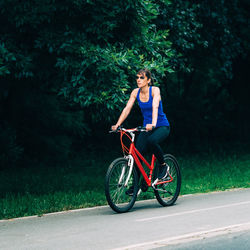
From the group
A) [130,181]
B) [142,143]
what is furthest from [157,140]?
[130,181]

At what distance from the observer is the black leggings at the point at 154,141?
8633 millimetres

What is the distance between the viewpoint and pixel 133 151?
8492 mm

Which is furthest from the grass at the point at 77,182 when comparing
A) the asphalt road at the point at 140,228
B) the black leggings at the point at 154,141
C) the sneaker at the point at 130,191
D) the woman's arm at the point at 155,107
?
the woman's arm at the point at 155,107

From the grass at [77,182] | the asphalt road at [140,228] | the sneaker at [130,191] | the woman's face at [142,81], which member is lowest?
the grass at [77,182]

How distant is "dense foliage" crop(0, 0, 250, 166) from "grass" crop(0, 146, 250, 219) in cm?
→ 150

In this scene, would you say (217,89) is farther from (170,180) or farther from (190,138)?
(170,180)

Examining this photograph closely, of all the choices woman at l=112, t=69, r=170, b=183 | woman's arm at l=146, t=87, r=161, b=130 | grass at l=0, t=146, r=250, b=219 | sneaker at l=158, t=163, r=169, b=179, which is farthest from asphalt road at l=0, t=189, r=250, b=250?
woman's arm at l=146, t=87, r=161, b=130

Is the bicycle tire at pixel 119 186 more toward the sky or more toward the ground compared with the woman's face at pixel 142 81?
more toward the ground

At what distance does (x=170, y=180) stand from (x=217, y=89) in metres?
25.5

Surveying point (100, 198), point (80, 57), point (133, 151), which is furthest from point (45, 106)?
point (133, 151)

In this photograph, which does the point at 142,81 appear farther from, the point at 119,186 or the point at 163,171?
the point at 119,186

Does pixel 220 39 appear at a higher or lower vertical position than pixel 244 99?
higher

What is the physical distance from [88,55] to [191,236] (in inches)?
211

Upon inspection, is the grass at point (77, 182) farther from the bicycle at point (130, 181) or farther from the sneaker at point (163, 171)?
the sneaker at point (163, 171)
